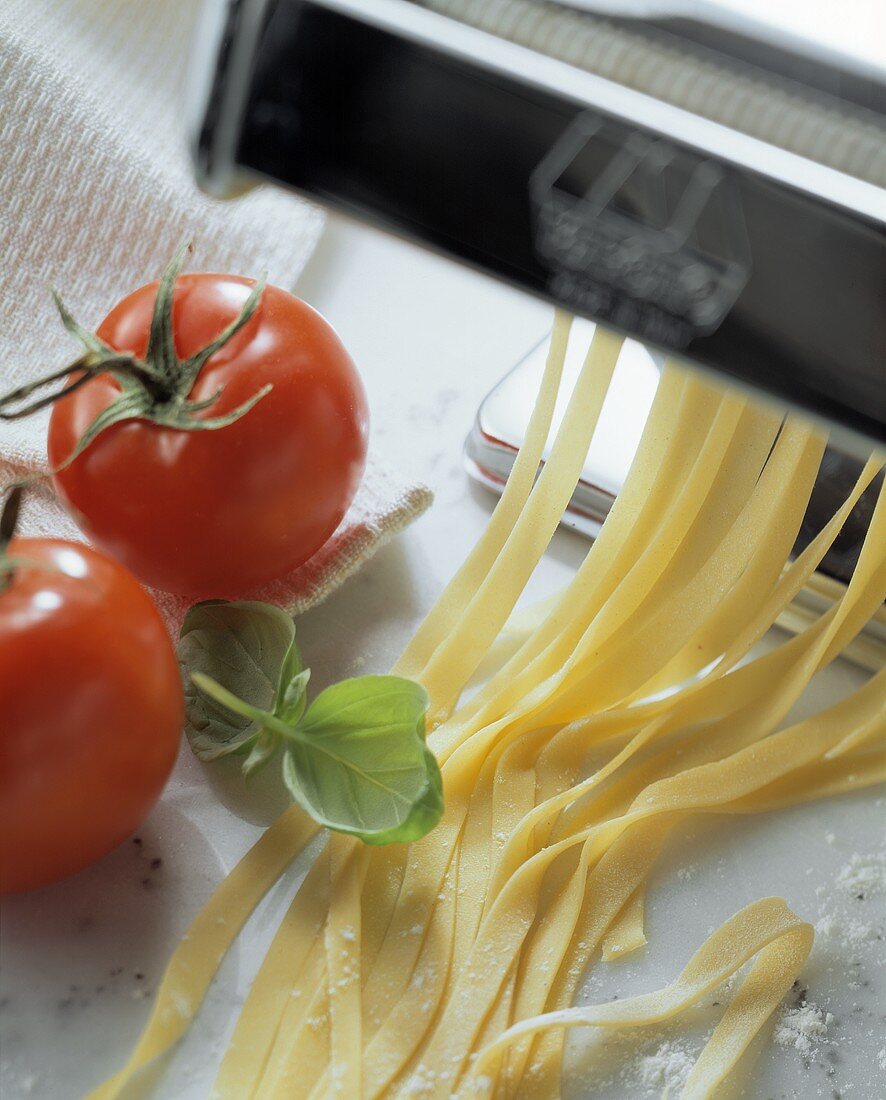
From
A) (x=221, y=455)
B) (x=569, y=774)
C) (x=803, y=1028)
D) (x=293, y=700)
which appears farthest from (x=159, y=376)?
(x=803, y=1028)

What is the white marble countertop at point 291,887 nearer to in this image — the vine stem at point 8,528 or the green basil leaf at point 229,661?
Answer: the green basil leaf at point 229,661

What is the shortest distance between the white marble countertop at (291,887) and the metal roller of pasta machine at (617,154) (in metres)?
0.04

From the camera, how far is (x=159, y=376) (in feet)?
1.83

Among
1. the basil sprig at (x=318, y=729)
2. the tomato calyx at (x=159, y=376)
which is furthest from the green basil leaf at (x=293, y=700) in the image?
the tomato calyx at (x=159, y=376)

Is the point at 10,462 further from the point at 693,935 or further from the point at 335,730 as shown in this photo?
the point at 693,935

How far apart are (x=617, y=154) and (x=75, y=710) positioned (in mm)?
280

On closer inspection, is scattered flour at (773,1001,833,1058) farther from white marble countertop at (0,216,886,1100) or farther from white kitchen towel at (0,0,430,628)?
white kitchen towel at (0,0,430,628)

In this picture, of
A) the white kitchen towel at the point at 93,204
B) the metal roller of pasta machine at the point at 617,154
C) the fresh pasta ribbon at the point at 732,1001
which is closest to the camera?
the metal roller of pasta machine at the point at 617,154

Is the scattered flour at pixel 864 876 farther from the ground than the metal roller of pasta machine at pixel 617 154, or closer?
closer

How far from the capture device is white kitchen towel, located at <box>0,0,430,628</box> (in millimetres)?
690

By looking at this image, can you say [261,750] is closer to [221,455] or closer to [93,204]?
[221,455]

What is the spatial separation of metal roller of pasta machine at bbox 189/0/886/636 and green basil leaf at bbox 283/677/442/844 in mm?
188

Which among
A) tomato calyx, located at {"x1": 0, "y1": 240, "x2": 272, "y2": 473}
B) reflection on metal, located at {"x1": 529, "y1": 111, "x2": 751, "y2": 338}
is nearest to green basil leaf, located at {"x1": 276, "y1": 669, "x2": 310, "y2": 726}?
tomato calyx, located at {"x1": 0, "y1": 240, "x2": 272, "y2": 473}

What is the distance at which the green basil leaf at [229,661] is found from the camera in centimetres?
57
